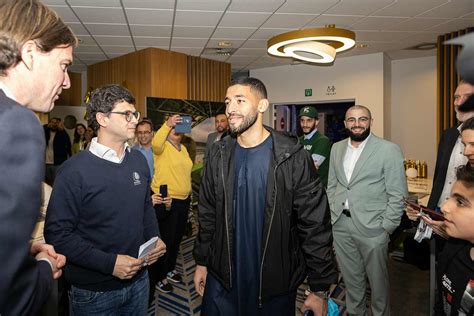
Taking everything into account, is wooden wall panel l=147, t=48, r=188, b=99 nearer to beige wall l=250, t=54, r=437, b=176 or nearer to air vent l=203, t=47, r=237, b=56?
air vent l=203, t=47, r=237, b=56

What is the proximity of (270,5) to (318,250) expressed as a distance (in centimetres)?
369

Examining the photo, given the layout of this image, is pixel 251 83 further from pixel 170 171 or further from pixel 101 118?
pixel 170 171

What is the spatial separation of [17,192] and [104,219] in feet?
3.29

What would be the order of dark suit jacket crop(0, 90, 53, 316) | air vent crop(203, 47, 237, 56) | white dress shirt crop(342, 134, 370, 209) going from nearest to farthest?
1. dark suit jacket crop(0, 90, 53, 316)
2. white dress shirt crop(342, 134, 370, 209)
3. air vent crop(203, 47, 237, 56)

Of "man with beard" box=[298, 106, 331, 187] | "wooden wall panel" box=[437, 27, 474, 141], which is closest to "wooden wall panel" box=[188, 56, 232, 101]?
"man with beard" box=[298, 106, 331, 187]

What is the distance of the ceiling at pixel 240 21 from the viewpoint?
4.45 meters

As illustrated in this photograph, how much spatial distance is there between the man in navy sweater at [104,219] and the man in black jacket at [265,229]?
421mm

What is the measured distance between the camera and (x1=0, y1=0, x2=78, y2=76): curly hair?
829 mm

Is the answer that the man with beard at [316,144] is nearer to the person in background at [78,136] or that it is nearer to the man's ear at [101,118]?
the man's ear at [101,118]

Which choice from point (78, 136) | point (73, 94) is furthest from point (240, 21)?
point (73, 94)

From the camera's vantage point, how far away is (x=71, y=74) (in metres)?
8.79

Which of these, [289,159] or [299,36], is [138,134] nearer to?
[289,159]

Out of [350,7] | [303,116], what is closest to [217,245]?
[303,116]

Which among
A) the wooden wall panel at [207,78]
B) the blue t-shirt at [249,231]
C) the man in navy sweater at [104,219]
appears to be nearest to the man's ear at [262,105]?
the blue t-shirt at [249,231]
